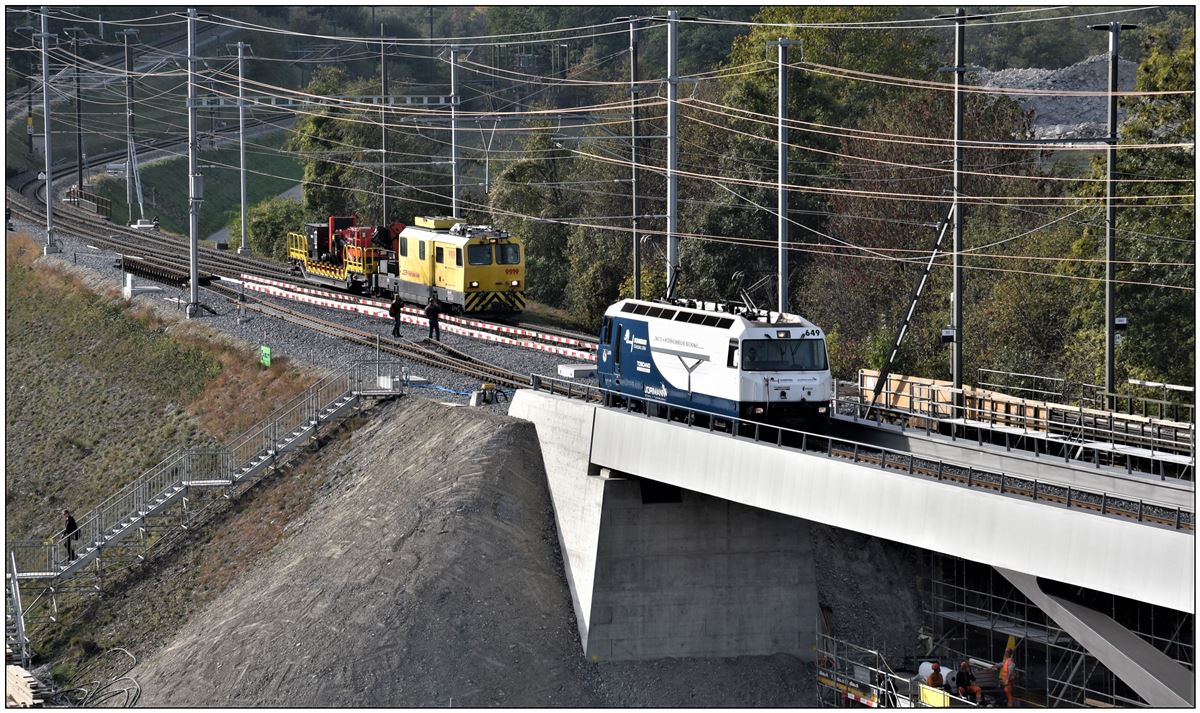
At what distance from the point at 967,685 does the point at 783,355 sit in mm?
7688

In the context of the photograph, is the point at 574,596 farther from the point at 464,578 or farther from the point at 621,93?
the point at 621,93

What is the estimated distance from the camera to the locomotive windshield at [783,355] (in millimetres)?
34125

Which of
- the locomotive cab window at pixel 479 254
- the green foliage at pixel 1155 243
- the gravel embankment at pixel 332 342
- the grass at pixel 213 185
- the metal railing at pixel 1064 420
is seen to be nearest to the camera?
the metal railing at pixel 1064 420

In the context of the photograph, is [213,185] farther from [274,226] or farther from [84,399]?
[84,399]

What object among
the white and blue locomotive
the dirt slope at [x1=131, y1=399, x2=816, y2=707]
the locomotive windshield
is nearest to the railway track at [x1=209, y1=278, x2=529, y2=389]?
the dirt slope at [x1=131, y1=399, x2=816, y2=707]

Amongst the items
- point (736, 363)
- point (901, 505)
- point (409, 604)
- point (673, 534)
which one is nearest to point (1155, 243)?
point (736, 363)

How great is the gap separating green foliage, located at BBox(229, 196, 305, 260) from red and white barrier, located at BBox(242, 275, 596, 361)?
19512 millimetres

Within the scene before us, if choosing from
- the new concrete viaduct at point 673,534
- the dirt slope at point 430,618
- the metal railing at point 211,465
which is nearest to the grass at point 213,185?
the metal railing at point 211,465

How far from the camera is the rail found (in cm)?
2616

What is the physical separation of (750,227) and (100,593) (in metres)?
30.3

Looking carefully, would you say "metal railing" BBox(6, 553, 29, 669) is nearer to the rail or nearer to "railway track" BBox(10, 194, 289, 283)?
the rail

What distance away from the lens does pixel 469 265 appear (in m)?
55.8

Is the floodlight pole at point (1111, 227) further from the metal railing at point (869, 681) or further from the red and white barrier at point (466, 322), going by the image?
the red and white barrier at point (466, 322)

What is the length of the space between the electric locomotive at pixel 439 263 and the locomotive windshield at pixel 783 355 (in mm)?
22580
